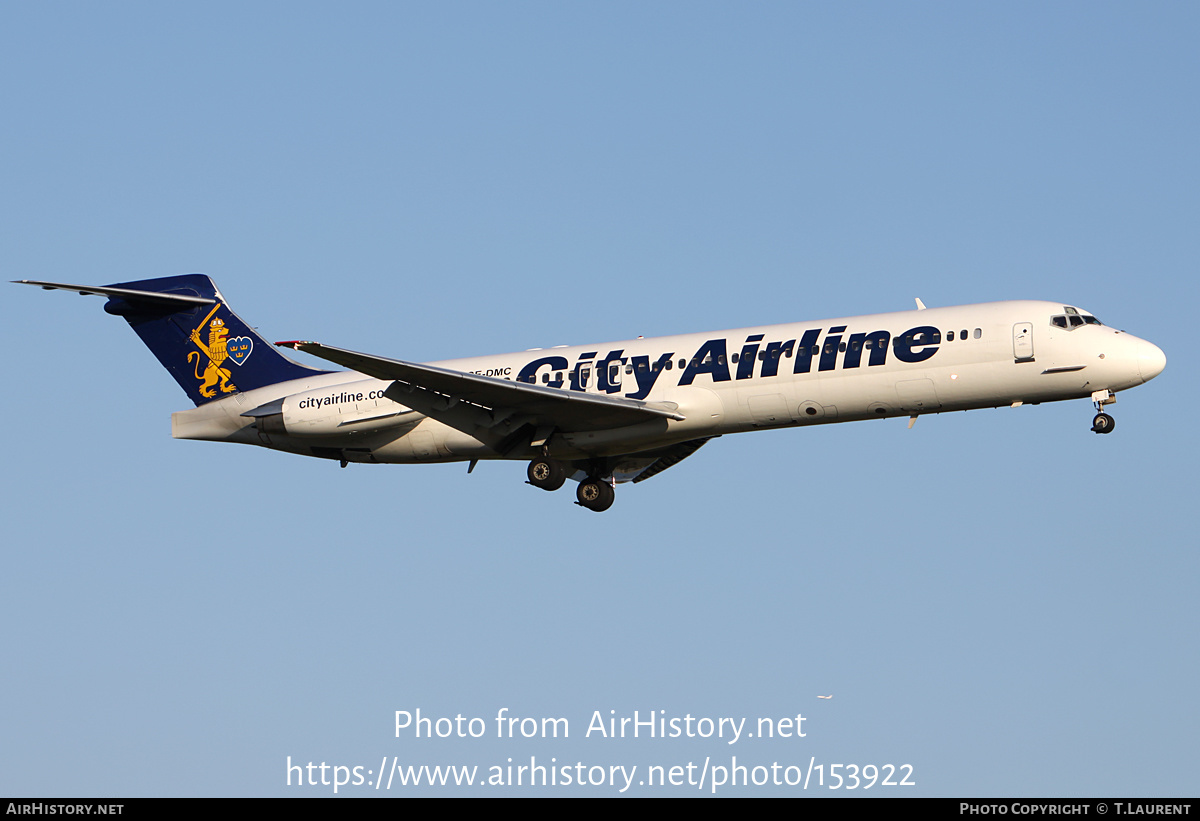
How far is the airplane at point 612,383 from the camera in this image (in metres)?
29.9

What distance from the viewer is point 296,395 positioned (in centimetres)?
3419

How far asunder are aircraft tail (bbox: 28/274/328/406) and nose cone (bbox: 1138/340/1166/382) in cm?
1837

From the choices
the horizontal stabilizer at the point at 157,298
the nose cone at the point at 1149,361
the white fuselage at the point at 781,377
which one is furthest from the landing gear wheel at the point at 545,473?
the nose cone at the point at 1149,361

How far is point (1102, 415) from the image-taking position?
29.8 m

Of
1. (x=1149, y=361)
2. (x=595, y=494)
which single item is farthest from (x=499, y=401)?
(x=1149, y=361)

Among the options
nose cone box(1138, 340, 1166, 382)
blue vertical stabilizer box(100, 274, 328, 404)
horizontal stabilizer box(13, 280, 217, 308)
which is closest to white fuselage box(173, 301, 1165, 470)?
nose cone box(1138, 340, 1166, 382)

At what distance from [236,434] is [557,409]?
27.1 feet

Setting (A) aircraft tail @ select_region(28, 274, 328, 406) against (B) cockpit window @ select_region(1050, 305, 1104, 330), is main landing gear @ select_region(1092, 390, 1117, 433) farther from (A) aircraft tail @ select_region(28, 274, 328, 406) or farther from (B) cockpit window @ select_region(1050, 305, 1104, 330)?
(A) aircraft tail @ select_region(28, 274, 328, 406)

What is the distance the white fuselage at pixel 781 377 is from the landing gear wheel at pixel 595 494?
188 cm

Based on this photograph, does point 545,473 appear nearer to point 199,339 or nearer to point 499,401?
point 499,401

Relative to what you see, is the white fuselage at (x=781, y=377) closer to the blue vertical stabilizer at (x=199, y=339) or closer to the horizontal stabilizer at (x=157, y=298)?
the blue vertical stabilizer at (x=199, y=339)

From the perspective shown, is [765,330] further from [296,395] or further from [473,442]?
[296,395]

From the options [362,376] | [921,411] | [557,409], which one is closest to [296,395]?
[362,376]
